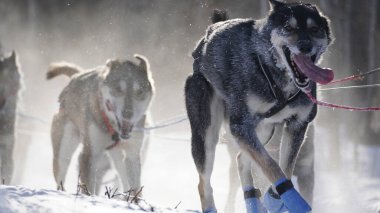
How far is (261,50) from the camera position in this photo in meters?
2.96

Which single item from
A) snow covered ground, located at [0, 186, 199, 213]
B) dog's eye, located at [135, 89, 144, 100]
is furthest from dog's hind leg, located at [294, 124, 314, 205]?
snow covered ground, located at [0, 186, 199, 213]

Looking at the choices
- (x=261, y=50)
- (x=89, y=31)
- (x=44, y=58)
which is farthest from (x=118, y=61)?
(x=44, y=58)

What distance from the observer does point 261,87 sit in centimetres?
290

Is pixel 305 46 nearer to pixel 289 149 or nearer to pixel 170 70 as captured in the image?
pixel 289 149

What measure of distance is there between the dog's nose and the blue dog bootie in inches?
36.9

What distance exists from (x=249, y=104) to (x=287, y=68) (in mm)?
253

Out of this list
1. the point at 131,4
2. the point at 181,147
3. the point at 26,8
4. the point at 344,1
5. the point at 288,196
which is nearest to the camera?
the point at 288,196

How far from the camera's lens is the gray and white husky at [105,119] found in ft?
16.2

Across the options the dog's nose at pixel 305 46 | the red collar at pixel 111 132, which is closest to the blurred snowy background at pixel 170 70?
the red collar at pixel 111 132

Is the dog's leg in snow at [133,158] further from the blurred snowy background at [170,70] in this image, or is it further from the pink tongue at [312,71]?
the pink tongue at [312,71]

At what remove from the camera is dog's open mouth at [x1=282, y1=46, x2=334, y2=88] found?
265 cm

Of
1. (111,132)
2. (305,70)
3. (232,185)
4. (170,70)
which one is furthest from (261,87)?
(170,70)

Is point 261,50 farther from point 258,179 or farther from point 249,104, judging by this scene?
point 258,179

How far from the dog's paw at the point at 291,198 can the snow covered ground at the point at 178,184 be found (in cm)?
44
